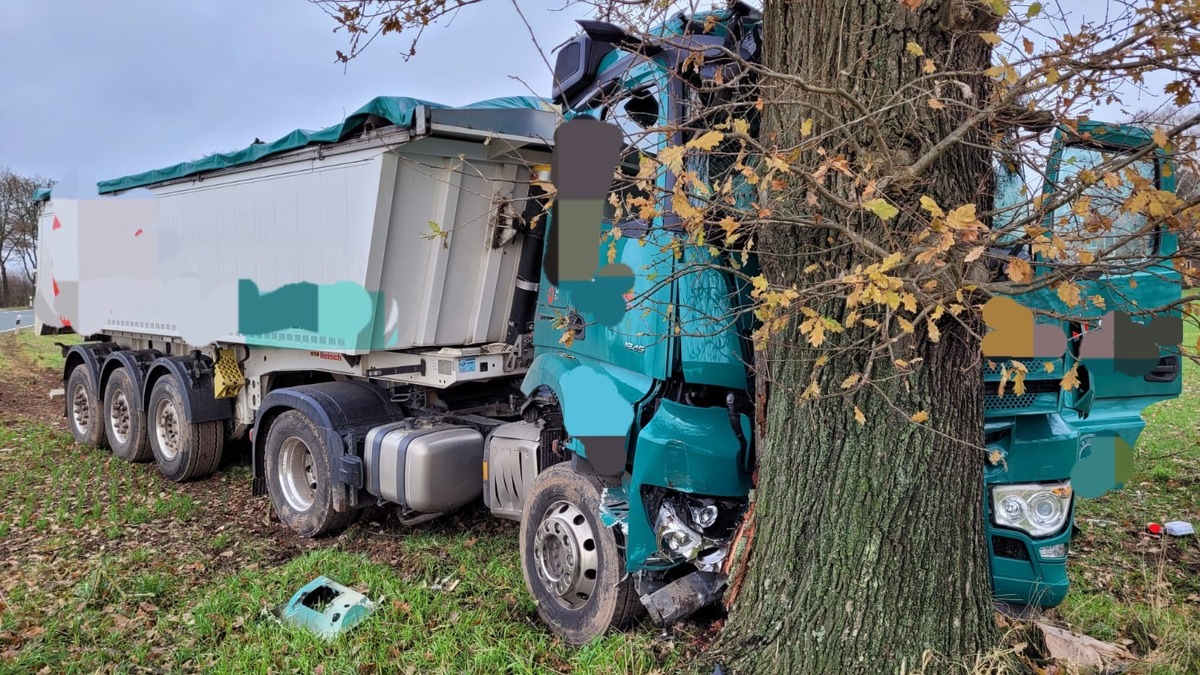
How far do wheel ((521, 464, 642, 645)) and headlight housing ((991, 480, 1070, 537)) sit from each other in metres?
1.66

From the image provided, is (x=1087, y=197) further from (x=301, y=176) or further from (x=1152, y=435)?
(x=1152, y=435)

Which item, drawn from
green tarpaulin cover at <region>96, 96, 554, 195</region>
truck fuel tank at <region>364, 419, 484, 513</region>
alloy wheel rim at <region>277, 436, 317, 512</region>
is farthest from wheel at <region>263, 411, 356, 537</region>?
green tarpaulin cover at <region>96, 96, 554, 195</region>

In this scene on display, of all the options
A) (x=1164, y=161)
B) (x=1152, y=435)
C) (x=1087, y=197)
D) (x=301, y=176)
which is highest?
(x=301, y=176)

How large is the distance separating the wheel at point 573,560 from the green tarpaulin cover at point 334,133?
2184 mm

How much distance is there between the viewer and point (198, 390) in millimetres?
7180

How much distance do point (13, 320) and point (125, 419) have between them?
78.1 feet

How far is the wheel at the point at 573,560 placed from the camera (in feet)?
12.2

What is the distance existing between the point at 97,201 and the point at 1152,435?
11.3 m

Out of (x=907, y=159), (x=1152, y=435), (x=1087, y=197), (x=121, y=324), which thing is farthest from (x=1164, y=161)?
(x=121, y=324)

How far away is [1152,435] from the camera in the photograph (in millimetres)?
8305

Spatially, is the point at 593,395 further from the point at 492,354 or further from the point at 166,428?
the point at 166,428

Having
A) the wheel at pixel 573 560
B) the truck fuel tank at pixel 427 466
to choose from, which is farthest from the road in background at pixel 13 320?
the wheel at pixel 573 560

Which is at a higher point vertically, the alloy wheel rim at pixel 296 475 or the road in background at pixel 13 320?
the road in background at pixel 13 320

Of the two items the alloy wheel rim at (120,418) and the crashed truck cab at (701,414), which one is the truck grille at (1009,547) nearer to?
the crashed truck cab at (701,414)
